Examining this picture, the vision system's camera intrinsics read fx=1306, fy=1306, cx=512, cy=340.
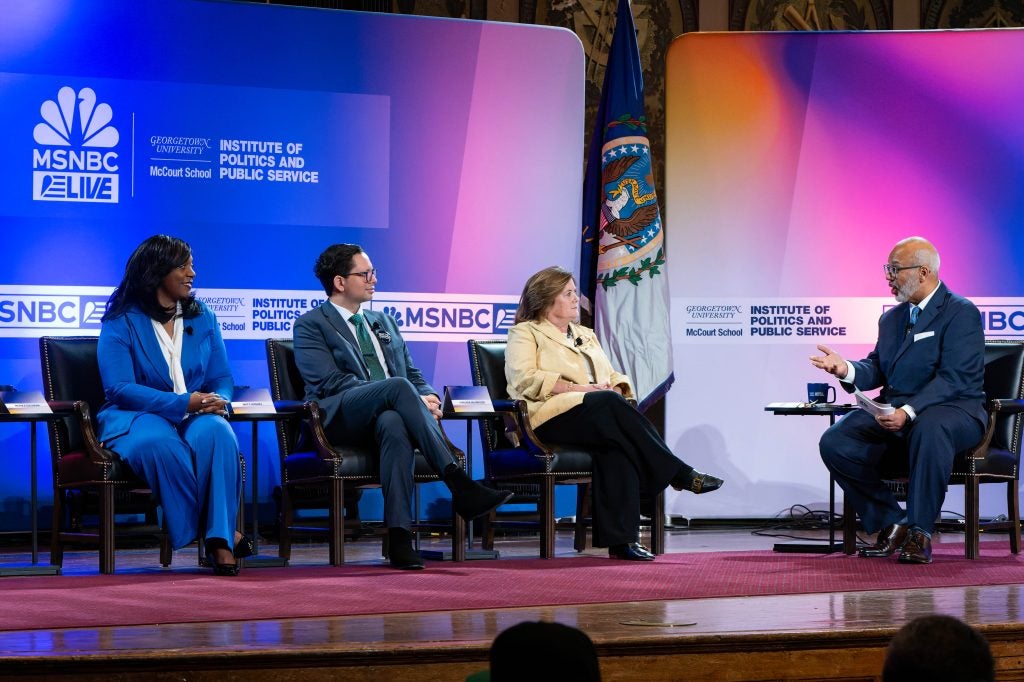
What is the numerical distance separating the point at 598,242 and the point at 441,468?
7.88 feet

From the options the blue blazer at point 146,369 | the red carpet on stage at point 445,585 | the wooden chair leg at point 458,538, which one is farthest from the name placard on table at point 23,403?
the wooden chair leg at point 458,538

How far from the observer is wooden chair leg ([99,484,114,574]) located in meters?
4.36

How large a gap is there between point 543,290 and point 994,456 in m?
1.88

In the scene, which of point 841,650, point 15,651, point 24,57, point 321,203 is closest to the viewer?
point 15,651

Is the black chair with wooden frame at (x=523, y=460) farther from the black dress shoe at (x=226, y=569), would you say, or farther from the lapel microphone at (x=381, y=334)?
the black dress shoe at (x=226, y=569)

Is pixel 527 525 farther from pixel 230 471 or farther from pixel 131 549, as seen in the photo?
pixel 131 549

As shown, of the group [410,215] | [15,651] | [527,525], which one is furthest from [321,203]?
[15,651]

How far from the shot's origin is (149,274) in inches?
182

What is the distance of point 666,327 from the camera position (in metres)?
6.58

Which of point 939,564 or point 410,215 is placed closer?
point 939,564

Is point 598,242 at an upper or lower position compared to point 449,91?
lower

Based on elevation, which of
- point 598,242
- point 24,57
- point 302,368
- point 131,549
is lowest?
point 131,549

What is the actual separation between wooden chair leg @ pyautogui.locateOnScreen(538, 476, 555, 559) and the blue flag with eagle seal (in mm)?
1662

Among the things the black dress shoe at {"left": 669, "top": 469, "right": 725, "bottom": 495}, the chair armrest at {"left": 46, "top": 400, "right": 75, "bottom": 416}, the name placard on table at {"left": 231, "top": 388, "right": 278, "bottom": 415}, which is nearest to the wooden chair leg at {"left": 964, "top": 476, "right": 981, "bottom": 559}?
the black dress shoe at {"left": 669, "top": 469, "right": 725, "bottom": 495}
